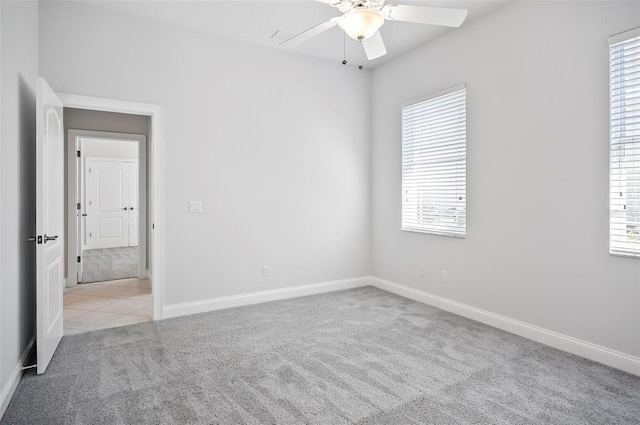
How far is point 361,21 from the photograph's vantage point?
2154mm

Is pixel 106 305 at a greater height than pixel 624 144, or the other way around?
pixel 624 144

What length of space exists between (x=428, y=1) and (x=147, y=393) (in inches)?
148

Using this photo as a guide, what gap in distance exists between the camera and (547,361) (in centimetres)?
278

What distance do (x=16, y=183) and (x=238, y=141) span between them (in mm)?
2140

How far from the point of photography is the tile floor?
3.68 m

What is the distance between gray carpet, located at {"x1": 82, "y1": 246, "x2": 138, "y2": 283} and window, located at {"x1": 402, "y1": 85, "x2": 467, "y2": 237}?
4578 millimetres

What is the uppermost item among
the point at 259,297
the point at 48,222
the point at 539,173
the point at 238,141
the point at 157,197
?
the point at 238,141

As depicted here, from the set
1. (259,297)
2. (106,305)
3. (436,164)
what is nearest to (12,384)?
(106,305)

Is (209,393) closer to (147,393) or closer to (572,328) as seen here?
(147,393)

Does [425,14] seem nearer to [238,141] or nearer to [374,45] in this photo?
[374,45]

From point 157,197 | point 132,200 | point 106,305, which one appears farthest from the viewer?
point 132,200

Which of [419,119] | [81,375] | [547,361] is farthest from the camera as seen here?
[419,119]

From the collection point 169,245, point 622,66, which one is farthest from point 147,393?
point 622,66

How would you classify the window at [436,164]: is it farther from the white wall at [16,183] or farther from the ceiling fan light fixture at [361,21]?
the white wall at [16,183]
